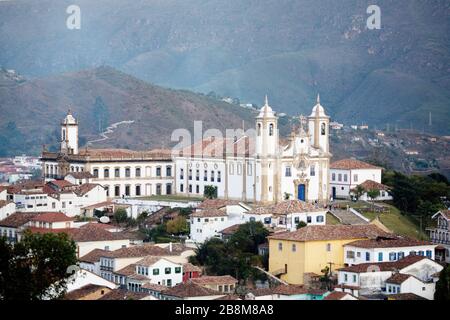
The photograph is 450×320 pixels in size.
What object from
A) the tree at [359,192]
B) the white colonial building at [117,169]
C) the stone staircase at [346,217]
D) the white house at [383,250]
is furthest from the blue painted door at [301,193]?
the white house at [383,250]

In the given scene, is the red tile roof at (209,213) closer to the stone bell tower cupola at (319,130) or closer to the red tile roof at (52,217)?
the red tile roof at (52,217)

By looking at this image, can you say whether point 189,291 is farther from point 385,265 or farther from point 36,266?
point 385,265

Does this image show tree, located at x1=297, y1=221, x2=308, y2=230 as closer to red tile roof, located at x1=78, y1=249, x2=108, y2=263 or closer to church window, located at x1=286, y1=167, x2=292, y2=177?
church window, located at x1=286, y1=167, x2=292, y2=177

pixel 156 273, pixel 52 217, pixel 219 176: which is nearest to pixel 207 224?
pixel 52 217

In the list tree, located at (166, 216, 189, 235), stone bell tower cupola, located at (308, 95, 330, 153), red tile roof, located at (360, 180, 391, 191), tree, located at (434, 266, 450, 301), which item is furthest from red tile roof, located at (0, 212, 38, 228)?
tree, located at (434, 266, 450, 301)

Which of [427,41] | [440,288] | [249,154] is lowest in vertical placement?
[440,288]

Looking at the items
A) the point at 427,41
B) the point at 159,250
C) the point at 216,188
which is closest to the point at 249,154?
the point at 216,188

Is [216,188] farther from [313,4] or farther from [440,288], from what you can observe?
[313,4]
